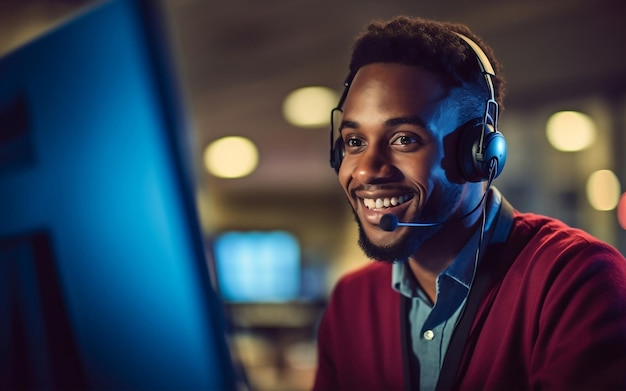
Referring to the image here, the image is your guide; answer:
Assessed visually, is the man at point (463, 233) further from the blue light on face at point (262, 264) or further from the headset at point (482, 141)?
the blue light on face at point (262, 264)

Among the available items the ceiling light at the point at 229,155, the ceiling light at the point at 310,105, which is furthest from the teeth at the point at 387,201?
the ceiling light at the point at 229,155

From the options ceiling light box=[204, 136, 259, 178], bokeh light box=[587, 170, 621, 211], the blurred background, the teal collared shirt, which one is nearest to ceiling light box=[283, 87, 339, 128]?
the blurred background

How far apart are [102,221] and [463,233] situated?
13.8 inches

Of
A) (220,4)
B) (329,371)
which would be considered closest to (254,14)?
(220,4)

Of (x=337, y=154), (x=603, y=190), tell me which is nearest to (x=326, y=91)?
(x=603, y=190)

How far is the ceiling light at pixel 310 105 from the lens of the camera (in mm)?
Answer: 5141

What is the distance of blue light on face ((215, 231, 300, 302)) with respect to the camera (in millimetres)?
9586

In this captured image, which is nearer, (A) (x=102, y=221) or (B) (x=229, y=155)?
(A) (x=102, y=221)

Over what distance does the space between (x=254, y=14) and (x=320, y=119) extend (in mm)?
1789

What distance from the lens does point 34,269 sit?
489 millimetres

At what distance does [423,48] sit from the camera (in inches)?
21.6

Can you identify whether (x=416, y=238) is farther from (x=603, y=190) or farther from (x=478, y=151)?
(x=603, y=190)

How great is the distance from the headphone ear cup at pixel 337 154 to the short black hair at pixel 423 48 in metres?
0.07

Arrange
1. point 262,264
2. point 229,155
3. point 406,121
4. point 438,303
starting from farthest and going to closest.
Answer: point 262,264
point 229,155
point 438,303
point 406,121
